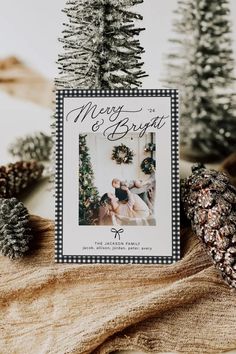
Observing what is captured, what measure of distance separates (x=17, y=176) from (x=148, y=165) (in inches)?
10.0

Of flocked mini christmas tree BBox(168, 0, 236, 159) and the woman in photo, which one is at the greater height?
flocked mini christmas tree BBox(168, 0, 236, 159)

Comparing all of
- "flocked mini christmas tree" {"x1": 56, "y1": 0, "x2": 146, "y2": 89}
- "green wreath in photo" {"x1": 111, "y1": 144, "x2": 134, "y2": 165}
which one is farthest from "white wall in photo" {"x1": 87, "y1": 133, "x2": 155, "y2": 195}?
"flocked mini christmas tree" {"x1": 56, "y1": 0, "x2": 146, "y2": 89}

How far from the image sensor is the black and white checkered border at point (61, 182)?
957mm

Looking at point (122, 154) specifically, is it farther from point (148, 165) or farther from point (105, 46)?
point (105, 46)

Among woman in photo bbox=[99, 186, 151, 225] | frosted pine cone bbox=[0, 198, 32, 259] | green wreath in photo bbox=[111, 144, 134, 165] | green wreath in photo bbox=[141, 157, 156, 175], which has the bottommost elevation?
frosted pine cone bbox=[0, 198, 32, 259]

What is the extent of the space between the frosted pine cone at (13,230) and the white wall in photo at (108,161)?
0.48 ft

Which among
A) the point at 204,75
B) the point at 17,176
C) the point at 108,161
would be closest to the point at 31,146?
the point at 17,176

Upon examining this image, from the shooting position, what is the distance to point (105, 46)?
3.29 ft

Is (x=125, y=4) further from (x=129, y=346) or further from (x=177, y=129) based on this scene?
(x=129, y=346)

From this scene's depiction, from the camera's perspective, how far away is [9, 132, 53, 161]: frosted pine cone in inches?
41.0

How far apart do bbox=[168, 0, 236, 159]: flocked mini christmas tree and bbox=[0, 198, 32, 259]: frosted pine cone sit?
33 centimetres

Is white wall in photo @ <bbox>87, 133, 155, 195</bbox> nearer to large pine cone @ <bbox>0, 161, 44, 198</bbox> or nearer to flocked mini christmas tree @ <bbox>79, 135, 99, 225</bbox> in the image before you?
flocked mini christmas tree @ <bbox>79, 135, 99, 225</bbox>

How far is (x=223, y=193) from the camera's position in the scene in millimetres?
924

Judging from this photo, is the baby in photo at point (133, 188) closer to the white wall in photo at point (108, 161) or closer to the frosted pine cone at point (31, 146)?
the white wall in photo at point (108, 161)
